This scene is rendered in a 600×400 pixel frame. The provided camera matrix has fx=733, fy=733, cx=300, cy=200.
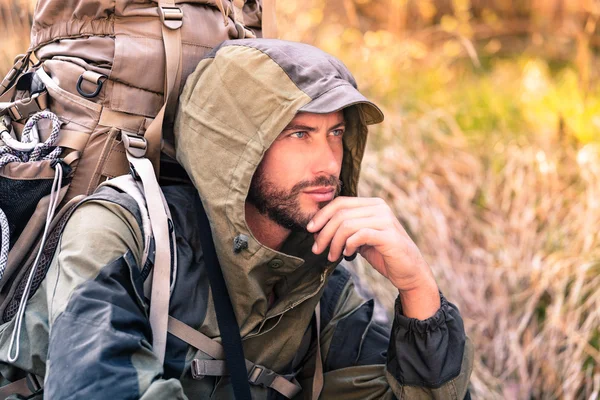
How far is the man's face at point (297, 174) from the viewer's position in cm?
246

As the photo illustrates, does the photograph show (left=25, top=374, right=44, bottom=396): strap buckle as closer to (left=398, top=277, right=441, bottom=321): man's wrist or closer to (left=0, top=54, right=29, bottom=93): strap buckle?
(left=0, top=54, right=29, bottom=93): strap buckle

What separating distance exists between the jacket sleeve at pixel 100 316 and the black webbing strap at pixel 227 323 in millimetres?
282

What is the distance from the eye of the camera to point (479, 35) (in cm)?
794

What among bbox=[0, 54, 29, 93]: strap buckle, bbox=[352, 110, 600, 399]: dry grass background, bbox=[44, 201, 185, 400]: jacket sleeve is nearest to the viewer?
bbox=[44, 201, 185, 400]: jacket sleeve

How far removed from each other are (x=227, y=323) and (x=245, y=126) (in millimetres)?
644

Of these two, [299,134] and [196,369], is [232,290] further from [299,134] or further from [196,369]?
[299,134]

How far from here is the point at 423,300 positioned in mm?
2561

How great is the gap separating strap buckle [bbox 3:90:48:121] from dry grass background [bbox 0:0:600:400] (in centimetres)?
Result: 187

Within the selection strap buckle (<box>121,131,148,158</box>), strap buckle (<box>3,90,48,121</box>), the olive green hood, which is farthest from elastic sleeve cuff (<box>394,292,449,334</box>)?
strap buckle (<box>3,90,48,121</box>)

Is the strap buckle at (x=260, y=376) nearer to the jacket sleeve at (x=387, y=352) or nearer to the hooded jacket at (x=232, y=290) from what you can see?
the hooded jacket at (x=232, y=290)

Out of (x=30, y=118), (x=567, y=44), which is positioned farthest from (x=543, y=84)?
(x=30, y=118)

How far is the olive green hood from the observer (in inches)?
92.9

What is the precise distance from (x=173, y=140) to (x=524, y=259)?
228 cm

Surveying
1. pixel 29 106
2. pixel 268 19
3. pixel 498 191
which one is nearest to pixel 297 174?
pixel 268 19
